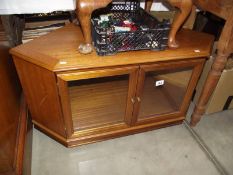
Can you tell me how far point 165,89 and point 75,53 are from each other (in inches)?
27.2

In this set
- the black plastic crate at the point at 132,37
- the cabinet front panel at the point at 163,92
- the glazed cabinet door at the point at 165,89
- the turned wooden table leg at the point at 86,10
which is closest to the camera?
the turned wooden table leg at the point at 86,10

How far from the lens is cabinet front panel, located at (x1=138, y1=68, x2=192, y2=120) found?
47.8 inches

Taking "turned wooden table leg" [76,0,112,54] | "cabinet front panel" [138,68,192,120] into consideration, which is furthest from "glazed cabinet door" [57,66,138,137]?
"turned wooden table leg" [76,0,112,54]

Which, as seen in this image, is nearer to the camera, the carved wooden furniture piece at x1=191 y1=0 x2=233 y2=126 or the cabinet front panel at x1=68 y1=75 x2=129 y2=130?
the carved wooden furniture piece at x1=191 y1=0 x2=233 y2=126

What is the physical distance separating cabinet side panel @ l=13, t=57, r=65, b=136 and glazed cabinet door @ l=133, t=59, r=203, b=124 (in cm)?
44

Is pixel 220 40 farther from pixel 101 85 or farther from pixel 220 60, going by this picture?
pixel 101 85

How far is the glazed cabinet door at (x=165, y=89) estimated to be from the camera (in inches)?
43.2

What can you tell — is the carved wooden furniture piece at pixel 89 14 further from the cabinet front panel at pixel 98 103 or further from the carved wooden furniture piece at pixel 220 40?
the cabinet front panel at pixel 98 103

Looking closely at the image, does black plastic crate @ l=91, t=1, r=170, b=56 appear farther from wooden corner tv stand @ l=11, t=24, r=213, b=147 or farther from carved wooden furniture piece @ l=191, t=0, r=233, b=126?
carved wooden furniture piece @ l=191, t=0, r=233, b=126

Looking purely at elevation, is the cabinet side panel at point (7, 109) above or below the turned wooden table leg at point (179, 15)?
below

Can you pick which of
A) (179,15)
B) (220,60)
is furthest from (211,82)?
(179,15)

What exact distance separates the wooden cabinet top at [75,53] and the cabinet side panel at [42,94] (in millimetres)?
49

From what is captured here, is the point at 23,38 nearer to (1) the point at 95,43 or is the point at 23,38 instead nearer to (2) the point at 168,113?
(1) the point at 95,43

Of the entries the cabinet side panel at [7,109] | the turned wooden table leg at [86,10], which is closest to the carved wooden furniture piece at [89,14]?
the turned wooden table leg at [86,10]
